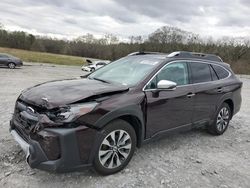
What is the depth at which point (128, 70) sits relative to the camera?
4363 millimetres

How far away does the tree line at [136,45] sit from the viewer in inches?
1660

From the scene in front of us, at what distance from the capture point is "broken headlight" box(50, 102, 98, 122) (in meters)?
2.98

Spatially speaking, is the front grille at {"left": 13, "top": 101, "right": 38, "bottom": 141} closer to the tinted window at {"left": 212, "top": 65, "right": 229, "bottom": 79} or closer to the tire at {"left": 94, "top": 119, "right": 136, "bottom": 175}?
the tire at {"left": 94, "top": 119, "right": 136, "bottom": 175}

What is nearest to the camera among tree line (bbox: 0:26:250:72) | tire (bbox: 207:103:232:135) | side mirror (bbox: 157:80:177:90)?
side mirror (bbox: 157:80:177:90)

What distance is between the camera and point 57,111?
304 centimetres

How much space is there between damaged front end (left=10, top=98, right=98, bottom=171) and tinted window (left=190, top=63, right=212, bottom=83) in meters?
2.33

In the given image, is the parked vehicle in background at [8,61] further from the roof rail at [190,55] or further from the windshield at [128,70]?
the roof rail at [190,55]

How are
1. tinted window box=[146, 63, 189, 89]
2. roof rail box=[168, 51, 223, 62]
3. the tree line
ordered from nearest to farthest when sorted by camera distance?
tinted window box=[146, 63, 189, 89]
roof rail box=[168, 51, 223, 62]
the tree line

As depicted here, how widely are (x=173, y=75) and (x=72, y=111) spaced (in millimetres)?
2002

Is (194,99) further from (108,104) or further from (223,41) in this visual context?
(223,41)

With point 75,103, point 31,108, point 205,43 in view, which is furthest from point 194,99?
point 205,43

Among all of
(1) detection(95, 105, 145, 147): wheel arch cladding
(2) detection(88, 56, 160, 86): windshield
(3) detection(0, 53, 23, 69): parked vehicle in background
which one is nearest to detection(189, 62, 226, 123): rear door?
(2) detection(88, 56, 160, 86): windshield

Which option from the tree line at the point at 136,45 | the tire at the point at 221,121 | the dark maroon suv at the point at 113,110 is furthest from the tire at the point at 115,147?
the tree line at the point at 136,45

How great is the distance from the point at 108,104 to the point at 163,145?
185 cm
